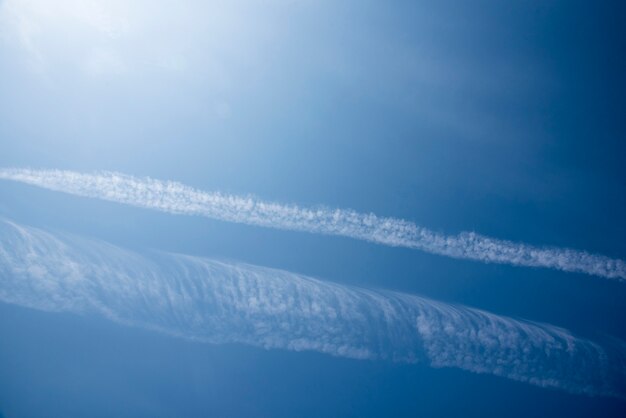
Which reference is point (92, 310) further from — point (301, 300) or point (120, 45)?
point (120, 45)

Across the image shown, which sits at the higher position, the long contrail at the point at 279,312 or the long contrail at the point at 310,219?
the long contrail at the point at 310,219

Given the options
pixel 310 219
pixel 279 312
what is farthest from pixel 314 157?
pixel 279 312

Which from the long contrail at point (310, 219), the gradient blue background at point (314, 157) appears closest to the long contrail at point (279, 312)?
the gradient blue background at point (314, 157)

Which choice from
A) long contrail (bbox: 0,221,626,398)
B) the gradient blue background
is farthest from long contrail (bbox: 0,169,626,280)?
long contrail (bbox: 0,221,626,398)

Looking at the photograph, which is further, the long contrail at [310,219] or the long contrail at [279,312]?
the long contrail at [310,219]

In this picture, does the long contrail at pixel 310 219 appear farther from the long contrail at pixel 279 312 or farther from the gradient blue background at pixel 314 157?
the long contrail at pixel 279 312

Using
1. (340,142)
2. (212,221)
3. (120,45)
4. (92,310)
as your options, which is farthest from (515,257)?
(120,45)
